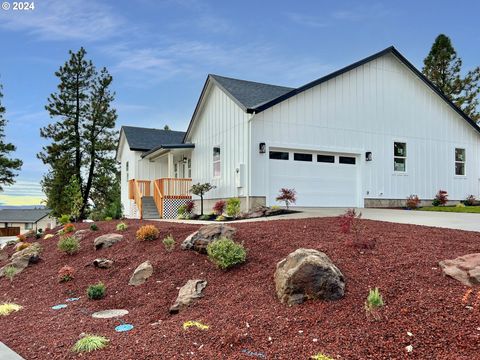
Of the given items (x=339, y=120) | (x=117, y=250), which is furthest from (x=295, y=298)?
(x=339, y=120)

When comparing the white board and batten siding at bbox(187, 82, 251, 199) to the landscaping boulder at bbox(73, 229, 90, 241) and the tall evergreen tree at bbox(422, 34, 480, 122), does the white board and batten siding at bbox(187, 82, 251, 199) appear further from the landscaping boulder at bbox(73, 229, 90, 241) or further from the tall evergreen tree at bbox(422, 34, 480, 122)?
the tall evergreen tree at bbox(422, 34, 480, 122)

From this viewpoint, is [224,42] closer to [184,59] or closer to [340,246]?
[184,59]

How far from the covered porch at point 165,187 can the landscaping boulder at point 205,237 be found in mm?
10366

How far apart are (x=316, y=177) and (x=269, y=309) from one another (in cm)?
1068

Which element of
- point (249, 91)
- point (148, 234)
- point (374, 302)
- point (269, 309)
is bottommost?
point (269, 309)

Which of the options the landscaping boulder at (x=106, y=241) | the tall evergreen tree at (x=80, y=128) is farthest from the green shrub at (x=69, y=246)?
the tall evergreen tree at (x=80, y=128)

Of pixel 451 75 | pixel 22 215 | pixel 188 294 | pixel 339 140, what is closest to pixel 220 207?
pixel 339 140

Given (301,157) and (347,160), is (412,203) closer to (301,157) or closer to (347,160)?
(347,160)

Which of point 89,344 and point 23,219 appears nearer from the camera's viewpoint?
point 89,344

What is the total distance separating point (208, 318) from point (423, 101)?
643 inches

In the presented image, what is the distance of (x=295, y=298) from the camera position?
4.57 metres

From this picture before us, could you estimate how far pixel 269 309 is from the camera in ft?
14.7

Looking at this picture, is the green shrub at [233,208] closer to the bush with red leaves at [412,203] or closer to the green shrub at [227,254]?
the green shrub at [227,254]

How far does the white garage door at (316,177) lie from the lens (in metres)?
14.0
